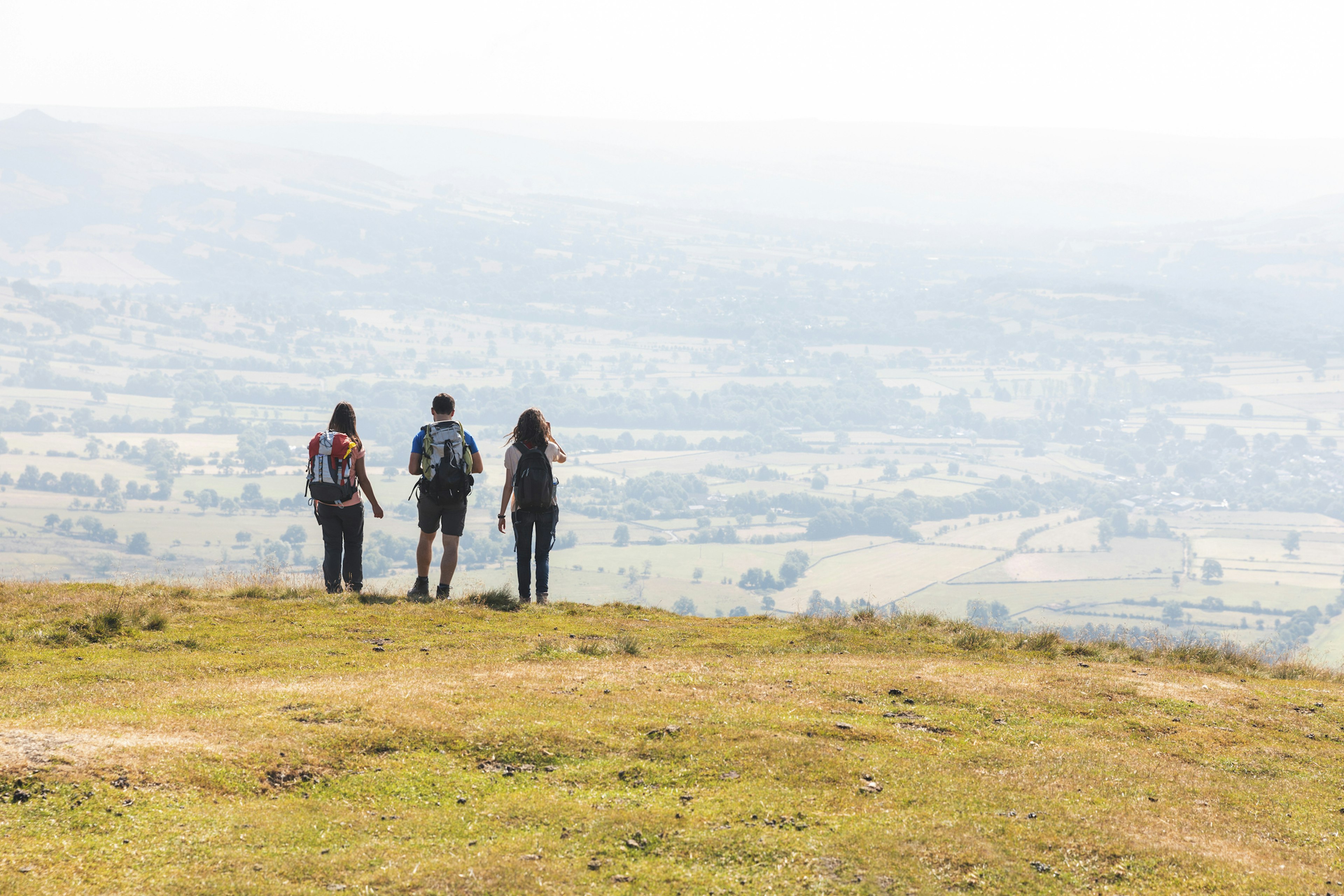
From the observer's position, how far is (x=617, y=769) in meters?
6.62

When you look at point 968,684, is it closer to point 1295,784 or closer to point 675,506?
point 1295,784

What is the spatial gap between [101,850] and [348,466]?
845 centimetres

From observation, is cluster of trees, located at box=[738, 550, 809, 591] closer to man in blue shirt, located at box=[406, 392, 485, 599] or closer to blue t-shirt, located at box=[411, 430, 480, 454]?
man in blue shirt, located at box=[406, 392, 485, 599]

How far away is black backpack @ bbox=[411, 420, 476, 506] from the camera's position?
1284 cm

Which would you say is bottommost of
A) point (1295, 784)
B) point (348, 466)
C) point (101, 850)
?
point (1295, 784)

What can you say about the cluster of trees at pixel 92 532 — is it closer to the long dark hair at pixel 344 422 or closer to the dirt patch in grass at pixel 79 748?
the long dark hair at pixel 344 422

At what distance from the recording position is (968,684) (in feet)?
31.7

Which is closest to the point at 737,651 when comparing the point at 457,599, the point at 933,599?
the point at 457,599

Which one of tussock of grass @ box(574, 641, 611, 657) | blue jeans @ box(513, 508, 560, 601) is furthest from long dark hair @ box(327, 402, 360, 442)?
tussock of grass @ box(574, 641, 611, 657)

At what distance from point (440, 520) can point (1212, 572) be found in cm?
15248

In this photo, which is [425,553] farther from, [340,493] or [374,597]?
[340,493]

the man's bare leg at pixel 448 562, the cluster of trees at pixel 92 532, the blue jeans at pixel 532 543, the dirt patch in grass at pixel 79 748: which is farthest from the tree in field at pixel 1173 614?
the cluster of trees at pixel 92 532

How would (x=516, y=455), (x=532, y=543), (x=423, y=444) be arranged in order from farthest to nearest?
(x=532, y=543)
(x=516, y=455)
(x=423, y=444)

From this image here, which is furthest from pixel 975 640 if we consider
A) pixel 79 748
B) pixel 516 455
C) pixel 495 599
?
pixel 79 748
